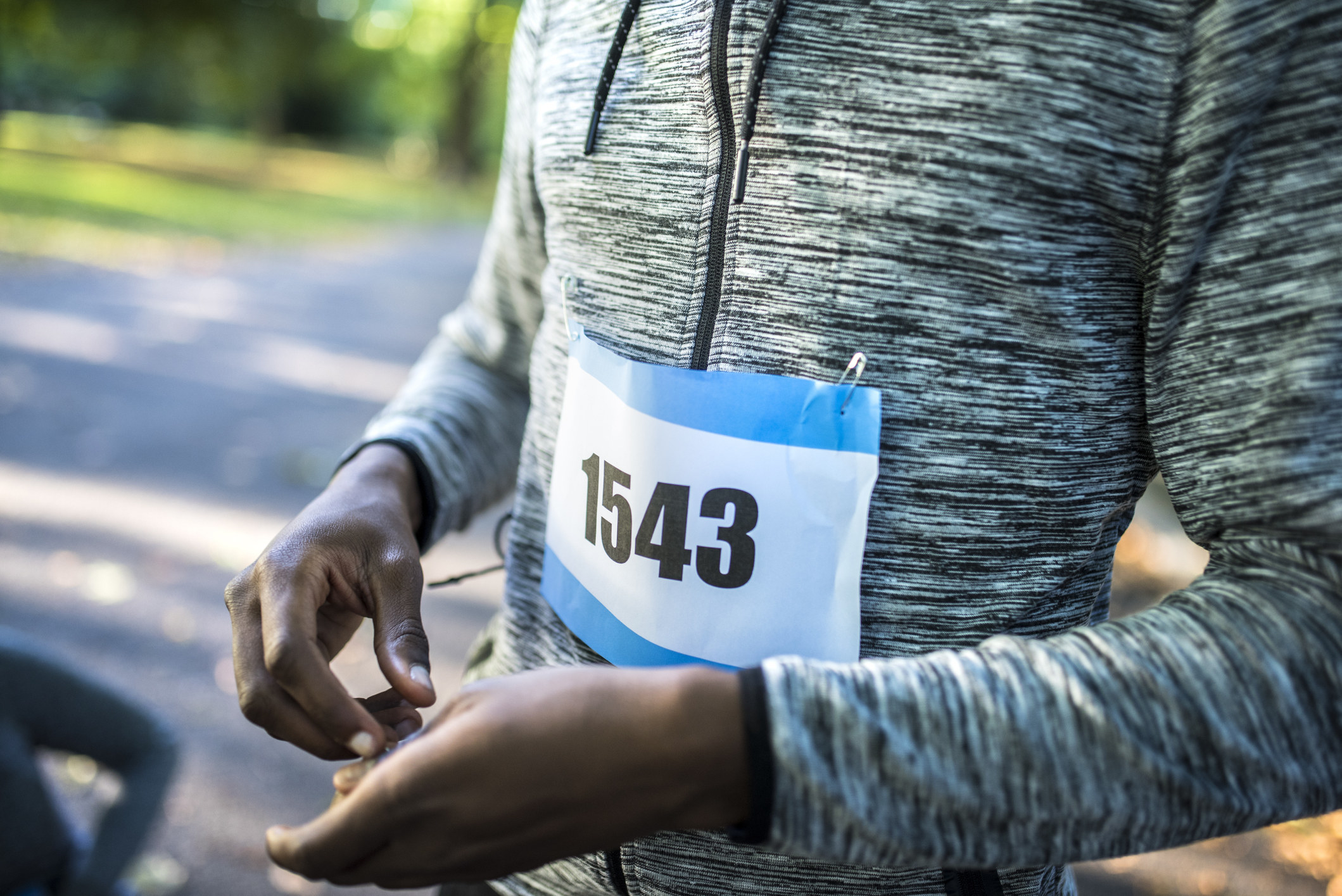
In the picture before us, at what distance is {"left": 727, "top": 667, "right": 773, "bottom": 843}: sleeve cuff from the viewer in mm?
681

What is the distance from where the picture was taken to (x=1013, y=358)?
87cm

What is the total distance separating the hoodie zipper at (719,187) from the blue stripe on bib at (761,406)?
1.6 inches

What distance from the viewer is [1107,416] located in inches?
34.6

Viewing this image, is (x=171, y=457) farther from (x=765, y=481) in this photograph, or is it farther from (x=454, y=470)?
(x=765, y=481)

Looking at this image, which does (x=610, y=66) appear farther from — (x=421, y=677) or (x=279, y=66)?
(x=279, y=66)

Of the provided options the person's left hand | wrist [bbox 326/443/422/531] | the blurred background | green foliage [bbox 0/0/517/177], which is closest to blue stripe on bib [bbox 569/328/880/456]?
the person's left hand

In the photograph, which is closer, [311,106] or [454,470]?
[454,470]

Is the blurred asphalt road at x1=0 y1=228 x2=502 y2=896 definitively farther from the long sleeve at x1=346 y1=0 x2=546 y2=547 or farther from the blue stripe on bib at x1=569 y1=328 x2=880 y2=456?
the blue stripe on bib at x1=569 y1=328 x2=880 y2=456

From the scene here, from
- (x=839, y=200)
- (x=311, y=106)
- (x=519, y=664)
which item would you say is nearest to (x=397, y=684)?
(x=519, y=664)

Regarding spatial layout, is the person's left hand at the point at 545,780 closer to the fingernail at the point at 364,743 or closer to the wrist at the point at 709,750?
the wrist at the point at 709,750

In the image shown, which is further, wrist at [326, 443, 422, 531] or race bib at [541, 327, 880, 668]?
wrist at [326, 443, 422, 531]

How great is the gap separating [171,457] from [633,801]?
5.79 m

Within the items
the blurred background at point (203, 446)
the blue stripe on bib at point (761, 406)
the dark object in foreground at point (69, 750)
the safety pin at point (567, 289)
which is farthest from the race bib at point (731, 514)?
the blurred background at point (203, 446)

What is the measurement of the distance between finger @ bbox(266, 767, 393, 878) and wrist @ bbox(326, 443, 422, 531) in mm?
491
